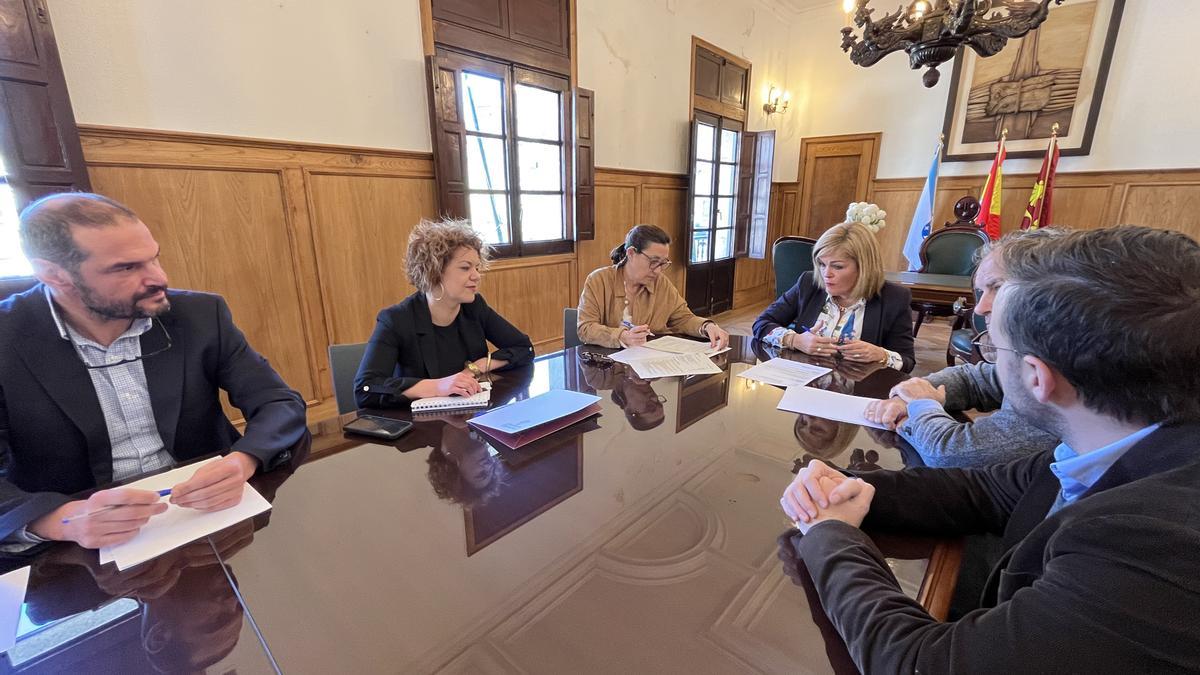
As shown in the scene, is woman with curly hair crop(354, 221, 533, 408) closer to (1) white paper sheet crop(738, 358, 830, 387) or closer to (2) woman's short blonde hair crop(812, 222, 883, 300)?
(1) white paper sheet crop(738, 358, 830, 387)

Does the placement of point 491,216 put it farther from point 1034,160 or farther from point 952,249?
point 1034,160

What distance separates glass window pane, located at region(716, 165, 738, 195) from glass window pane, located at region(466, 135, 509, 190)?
269 centimetres

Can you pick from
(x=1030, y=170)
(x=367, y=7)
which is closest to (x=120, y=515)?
(x=367, y=7)

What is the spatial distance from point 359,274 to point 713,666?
9.16ft

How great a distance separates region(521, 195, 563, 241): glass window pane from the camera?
11.7 ft

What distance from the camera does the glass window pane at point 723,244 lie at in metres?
5.31

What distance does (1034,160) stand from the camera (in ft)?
15.3

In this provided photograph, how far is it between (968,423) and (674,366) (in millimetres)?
809

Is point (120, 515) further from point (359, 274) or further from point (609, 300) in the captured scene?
point (359, 274)

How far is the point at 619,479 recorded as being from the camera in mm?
950

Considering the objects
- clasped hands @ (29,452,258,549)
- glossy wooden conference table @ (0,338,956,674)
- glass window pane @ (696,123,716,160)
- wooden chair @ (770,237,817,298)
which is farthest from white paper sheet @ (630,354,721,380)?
glass window pane @ (696,123,716,160)

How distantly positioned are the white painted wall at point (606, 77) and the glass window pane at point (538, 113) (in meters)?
0.37

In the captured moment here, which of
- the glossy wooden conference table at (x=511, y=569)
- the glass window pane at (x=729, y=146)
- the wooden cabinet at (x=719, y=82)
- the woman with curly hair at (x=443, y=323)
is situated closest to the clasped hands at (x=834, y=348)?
the glossy wooden conference table at (x=511, y=569)

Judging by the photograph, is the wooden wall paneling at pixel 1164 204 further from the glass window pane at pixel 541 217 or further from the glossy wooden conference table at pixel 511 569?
the glossy wooden conference table at pixel 511 569
